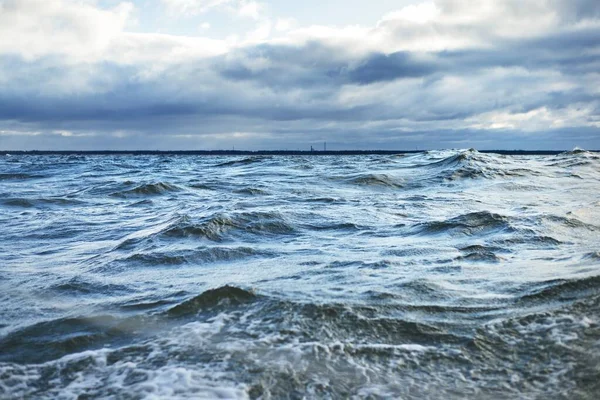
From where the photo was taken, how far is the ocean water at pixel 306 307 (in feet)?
11.6

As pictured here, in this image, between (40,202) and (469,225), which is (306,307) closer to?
(469,225)

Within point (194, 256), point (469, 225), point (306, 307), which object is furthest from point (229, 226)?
point (306, 307)

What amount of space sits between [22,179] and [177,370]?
87.3 feet

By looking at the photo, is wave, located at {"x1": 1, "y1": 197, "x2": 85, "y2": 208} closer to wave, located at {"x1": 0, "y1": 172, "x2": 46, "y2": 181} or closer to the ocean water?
the ocean water

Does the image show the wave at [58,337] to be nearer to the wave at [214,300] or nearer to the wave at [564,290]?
the wave at [214,300]

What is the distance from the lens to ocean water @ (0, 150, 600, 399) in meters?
3.54

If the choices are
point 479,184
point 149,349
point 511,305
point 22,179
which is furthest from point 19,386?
point 22,179

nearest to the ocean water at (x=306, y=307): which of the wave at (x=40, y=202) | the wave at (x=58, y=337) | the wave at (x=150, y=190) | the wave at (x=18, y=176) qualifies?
the wave at (x=58, y=337)

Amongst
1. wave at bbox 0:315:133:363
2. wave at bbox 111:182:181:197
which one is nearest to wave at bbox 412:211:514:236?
wave at bbox 0:315:133:363

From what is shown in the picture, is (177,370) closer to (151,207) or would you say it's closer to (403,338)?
(403,338)

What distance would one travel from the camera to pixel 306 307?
4.89m

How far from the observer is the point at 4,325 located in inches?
189

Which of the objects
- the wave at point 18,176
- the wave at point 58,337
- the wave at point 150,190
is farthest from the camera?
the wave at point 18,176

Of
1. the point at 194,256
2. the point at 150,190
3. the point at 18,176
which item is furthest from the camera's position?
the point at 18,176
